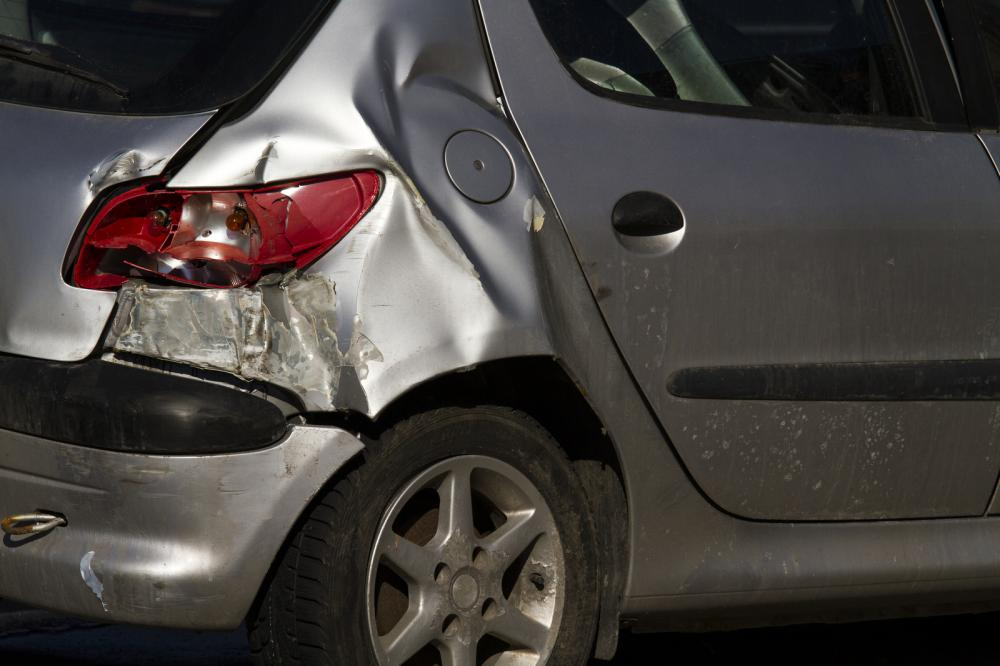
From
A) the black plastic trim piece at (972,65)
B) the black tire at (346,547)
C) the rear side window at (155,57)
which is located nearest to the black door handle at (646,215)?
the black tire at (346,547)

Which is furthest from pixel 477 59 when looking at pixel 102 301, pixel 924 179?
pixel 924 179

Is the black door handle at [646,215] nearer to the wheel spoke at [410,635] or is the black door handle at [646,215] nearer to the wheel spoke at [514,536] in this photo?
the wheel spoke at [514,536]

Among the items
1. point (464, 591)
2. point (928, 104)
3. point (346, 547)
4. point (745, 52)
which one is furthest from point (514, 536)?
point (928, 104)

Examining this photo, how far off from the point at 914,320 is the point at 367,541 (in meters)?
1.34

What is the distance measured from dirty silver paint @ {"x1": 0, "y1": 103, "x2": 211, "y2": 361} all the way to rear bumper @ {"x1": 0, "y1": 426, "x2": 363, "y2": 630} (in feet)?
0.60

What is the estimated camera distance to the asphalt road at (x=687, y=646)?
3830 mm

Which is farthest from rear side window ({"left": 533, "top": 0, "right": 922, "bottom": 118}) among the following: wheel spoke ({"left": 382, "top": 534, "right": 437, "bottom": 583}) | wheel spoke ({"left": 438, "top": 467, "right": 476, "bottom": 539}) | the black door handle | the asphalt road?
the asphalt road

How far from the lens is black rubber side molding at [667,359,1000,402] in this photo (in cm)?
283

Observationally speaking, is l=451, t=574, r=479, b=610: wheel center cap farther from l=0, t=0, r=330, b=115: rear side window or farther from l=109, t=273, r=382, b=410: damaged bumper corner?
l=0, t=0, r=330, b=115: rear side window

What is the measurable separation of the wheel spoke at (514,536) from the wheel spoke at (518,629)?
0.31 feet

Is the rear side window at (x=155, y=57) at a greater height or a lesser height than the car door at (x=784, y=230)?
greater

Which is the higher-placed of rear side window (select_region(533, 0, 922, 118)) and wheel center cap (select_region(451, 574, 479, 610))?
rear side window (select_region(533, 0, 922, 118))

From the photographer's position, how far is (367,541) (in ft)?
8.16

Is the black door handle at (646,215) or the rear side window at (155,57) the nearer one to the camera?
the rear side window at (155,57)
